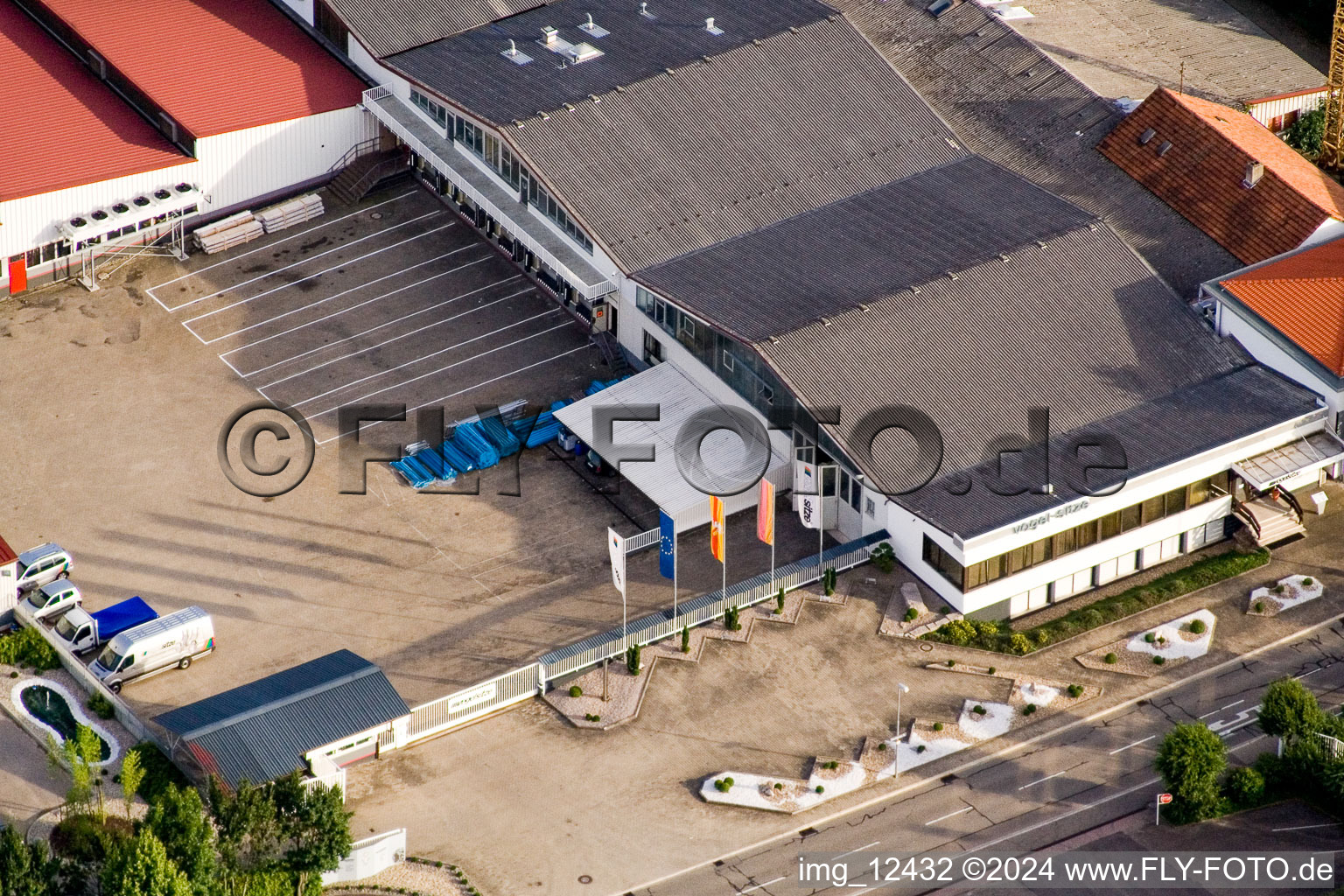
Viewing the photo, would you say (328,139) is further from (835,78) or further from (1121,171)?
(1121,171)

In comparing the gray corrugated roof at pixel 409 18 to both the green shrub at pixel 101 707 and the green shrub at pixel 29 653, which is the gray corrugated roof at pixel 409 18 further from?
the green shrub at pixel 101 707

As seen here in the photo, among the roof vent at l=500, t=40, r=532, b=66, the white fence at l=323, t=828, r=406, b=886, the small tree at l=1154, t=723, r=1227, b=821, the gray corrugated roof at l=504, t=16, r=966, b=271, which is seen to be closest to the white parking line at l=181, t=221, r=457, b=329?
the roof vent at l=500, t=40, r=532, b=66

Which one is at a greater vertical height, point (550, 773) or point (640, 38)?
point (640, 38)

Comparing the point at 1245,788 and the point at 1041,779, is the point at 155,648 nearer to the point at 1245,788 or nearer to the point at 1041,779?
the point at 1041,779

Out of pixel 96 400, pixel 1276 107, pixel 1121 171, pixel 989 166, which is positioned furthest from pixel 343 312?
pixel 1276 107

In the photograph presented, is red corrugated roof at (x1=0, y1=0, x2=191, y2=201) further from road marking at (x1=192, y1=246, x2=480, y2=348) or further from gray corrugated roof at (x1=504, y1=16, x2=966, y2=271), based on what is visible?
gray corrugated roof at (x1=504, y1=16, x2=966, y2=271)

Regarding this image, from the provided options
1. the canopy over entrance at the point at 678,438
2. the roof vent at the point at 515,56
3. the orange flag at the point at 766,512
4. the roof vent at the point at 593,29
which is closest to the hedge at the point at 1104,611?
the orange flag at the point at 766,512
